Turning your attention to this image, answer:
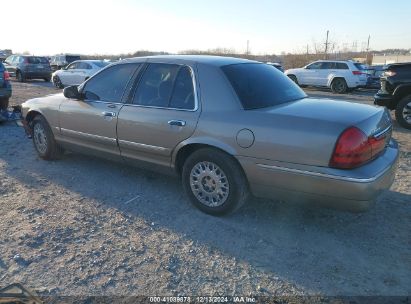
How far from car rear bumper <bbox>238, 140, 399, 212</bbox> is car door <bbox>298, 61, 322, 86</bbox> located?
54.9 ft

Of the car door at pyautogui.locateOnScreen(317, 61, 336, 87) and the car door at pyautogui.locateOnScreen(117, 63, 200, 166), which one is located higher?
the car door at pyautogui.locateOnScreen(117, 63, 200, 166)

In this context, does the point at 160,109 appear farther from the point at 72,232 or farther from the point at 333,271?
the point at 333,271

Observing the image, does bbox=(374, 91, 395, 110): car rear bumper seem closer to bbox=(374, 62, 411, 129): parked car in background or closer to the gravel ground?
bbox=(374, 62, 411, 129): parked car in background

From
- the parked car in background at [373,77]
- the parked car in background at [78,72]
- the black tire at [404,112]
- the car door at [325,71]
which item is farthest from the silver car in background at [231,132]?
the parked car in background at [373,77]

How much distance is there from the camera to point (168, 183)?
5.03 metres

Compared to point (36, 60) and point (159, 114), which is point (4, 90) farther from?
point (36, 60)

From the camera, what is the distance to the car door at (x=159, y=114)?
4.07 metres

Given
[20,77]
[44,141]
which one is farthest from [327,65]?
[20,77]

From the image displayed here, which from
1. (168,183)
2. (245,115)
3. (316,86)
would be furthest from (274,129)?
(316,86)

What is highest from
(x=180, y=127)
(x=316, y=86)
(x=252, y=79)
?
(x=252, y=79)

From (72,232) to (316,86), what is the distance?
18.0m

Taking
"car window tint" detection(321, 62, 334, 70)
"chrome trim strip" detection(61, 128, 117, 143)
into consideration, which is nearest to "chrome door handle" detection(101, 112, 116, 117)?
"chrome trim strip" detection(61, 128, 117, 143)

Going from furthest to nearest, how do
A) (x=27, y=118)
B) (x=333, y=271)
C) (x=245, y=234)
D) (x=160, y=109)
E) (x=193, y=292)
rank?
1. (x=27, y=118)
2. (x=160, y=109)
3. (x=245, y=234)
4. (x=333, y=271)
5. (x=193, y=292)

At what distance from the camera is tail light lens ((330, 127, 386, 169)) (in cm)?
315
